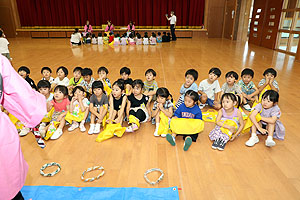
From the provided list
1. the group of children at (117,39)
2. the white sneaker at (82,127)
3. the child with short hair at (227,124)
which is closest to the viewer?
the child with short hair at (227,124)

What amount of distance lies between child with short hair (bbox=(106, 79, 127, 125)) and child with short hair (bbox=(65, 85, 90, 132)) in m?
0.36

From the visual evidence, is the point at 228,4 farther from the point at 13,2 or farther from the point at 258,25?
the point at 13,2

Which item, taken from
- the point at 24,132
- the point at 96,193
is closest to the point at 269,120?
the point at 96,193

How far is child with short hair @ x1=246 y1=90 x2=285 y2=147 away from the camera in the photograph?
8.22 ft

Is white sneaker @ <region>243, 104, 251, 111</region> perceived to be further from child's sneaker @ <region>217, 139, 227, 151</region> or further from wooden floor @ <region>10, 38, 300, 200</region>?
child's sneaker @ <region>217, 139, 227, 151</region>

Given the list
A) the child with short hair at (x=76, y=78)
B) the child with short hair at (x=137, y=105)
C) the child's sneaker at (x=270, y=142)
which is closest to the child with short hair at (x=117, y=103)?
the child with short hair at (x=137, y=105)

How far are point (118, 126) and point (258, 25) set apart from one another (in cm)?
1091

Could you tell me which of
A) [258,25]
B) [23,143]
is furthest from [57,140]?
[258,25]

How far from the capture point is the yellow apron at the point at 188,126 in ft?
8.45

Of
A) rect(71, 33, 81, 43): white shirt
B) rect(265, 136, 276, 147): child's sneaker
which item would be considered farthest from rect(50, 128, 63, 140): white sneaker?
rect(71, 33, 81, 43): white shirt

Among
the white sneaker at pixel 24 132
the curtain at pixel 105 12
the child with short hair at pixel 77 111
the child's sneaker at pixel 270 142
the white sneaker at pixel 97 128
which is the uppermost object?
the curtain at pixel 105 12

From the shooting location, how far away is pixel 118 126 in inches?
111

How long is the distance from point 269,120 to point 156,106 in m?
1.42

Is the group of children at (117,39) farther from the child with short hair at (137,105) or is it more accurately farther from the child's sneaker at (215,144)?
the child's sneaker at (215,144)
